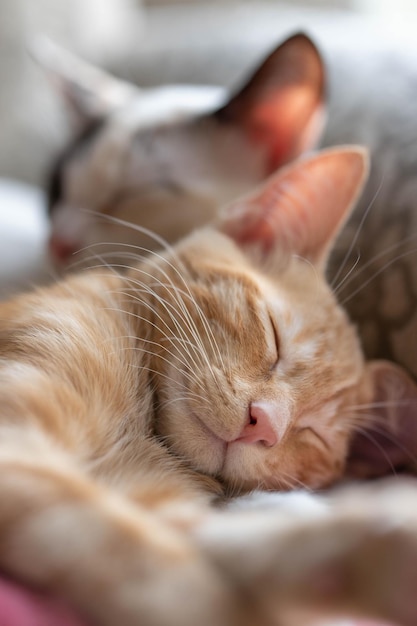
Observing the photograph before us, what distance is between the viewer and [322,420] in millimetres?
932

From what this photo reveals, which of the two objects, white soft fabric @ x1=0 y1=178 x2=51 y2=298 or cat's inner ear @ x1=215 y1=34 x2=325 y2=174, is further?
white soft fabric @ x1=0 y1=178 x2=51 y2=298

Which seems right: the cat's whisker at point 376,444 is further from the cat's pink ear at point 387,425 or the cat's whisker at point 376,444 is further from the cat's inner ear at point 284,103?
the cat's inner ear at point 284,103

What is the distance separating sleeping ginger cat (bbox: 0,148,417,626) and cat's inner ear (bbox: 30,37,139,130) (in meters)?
0.49

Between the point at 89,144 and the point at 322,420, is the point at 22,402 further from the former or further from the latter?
the point at 89,144

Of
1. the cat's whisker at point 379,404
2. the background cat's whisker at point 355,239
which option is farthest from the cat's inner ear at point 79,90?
the cat's whisker at point 379,404

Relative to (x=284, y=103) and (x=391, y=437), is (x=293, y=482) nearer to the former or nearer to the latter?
(x=391, y=437)

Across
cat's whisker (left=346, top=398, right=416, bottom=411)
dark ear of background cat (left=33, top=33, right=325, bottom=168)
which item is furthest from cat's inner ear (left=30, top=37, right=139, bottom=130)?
cat's whisker (left=346, top=398, right=416, bottom=411)

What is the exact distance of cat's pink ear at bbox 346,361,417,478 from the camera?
3.28 ft

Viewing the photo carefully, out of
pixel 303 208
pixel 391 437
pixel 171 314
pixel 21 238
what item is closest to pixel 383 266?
pixel 303 208

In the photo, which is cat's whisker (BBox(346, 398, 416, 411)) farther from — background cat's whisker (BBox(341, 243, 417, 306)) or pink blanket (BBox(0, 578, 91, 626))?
pink blanket (BBox(0, 578, 91, 626))

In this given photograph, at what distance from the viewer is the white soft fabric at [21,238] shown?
4.83ft

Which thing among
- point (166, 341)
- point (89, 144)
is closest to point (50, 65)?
point (89, 144)

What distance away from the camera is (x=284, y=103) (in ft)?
4.27

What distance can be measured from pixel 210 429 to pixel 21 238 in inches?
42.0
